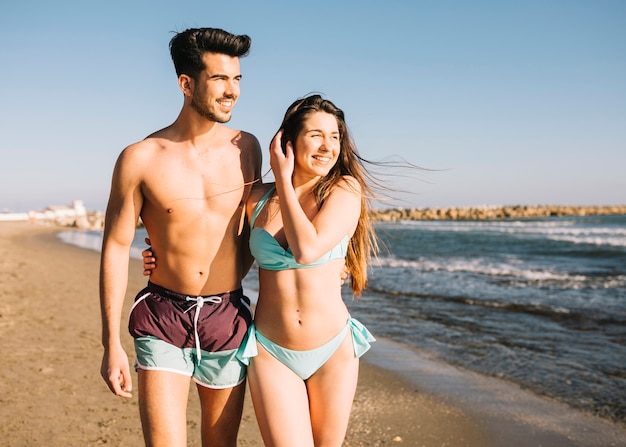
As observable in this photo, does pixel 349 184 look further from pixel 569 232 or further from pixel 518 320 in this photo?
pixel 569 232

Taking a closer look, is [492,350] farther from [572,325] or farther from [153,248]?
[153,248]

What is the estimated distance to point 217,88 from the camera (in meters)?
2.75

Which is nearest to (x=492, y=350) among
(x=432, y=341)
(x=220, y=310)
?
(x=432, y=341)

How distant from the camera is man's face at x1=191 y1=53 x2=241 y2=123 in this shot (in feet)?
8.97

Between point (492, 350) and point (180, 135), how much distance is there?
19.8ft

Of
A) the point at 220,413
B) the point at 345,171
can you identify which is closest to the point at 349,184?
the point at 345,171

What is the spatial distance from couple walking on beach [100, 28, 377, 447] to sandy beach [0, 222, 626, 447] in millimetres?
1912

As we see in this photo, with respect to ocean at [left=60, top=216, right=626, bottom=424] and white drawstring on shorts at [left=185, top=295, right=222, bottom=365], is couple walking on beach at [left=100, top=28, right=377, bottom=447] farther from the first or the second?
ocean at [left=60, top=216, right=626, bottom=424]

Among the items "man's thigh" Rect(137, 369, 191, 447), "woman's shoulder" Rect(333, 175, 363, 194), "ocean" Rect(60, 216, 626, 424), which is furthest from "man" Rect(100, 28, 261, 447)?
"ocean" Rect(60, 216, 626, 424)

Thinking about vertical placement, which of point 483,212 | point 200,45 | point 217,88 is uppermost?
point 200,45

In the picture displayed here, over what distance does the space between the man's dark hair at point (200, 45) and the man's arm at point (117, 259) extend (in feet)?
1.70

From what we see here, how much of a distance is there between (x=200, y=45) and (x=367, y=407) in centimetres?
382

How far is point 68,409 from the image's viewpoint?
4.80 m

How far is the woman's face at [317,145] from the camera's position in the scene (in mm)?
2740
